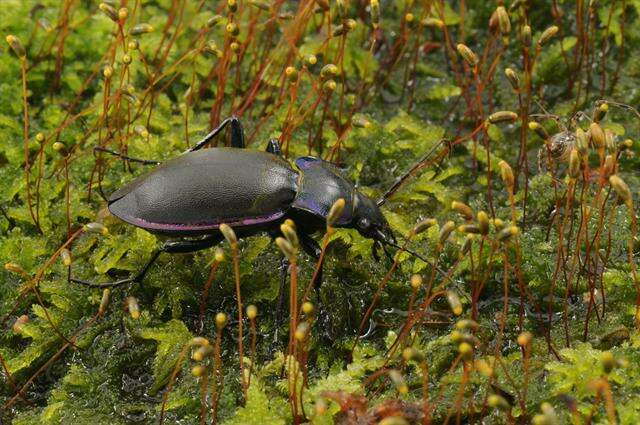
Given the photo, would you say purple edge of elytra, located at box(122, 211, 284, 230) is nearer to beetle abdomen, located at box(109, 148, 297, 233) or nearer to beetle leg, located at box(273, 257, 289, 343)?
beetle abdomen, located at box(109, 148, 297, 233)

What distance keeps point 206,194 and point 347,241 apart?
0.62 m

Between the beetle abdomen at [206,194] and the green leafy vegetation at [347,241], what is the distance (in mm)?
165

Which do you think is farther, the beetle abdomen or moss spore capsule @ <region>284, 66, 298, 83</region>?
moss spore capsule @ <region>284, 66, 298, 83</region>

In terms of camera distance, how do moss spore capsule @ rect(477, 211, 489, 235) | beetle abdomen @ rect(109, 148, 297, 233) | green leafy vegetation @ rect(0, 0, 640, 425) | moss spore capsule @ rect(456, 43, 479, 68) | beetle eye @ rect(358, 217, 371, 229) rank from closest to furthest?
moss spore capsule @ rect(477, 211, 489, 235), green leafy vegetation @ rect(0, 0, 640, 425), beetle abdomen @ rect(109, 148, 297, 233), beetle eye @ rect(358, 217, 371, 229), moss spore capsule @ rect(456, 43, 479, 68)

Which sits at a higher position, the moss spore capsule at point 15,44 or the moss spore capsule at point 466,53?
the moss spore capsule at point 466,53

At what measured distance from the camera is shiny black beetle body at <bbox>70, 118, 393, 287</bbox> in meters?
2.59

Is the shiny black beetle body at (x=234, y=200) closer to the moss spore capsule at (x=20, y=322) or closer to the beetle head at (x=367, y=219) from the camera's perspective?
the beetle head at (x=367, y=219)

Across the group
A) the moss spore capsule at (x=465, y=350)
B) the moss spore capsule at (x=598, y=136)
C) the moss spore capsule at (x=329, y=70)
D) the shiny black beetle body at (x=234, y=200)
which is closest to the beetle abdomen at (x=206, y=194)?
the shiny black beetle body at (x=234, y=200)

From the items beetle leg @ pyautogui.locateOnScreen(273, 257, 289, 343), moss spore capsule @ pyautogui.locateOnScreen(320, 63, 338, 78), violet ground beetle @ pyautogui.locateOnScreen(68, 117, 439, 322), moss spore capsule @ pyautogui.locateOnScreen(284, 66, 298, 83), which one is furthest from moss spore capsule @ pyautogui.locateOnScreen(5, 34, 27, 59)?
beetle leg @ pyautogui.locateOnScreen(273, 257, 289, 343)

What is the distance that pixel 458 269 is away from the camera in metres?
2.92

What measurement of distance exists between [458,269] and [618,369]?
2.36ft

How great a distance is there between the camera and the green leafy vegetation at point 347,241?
7.80 ft

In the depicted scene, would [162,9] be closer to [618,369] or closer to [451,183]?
[451,183]

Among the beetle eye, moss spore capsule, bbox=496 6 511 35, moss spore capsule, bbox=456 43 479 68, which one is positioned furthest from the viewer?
moss spore capsule, bbox=496 6 511 35
